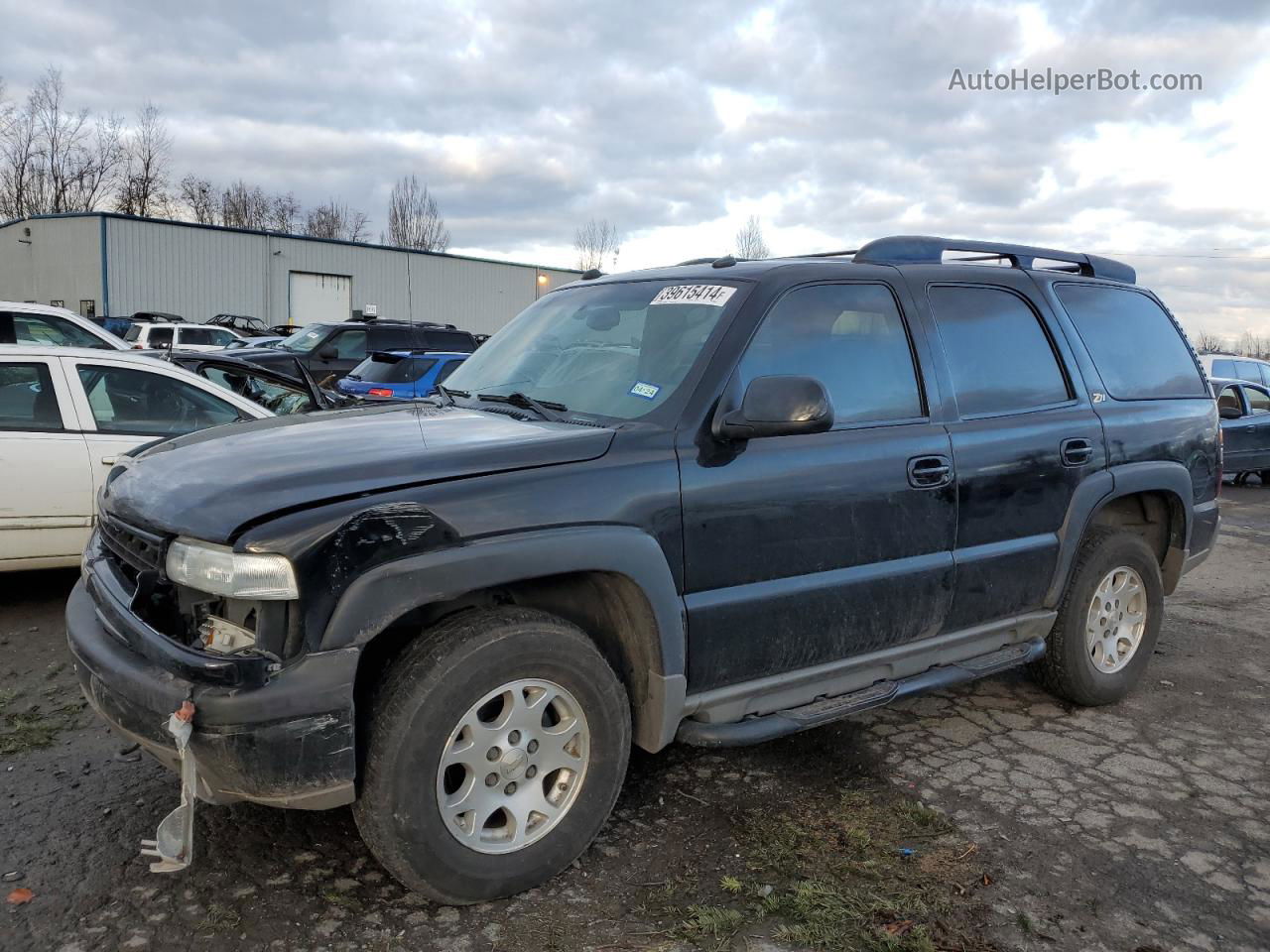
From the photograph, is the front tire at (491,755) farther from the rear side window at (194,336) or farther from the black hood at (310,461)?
the rear side window at (194,336)

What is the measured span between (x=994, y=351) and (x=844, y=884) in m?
2.24

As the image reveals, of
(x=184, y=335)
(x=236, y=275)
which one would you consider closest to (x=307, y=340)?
(x=184, y=335)

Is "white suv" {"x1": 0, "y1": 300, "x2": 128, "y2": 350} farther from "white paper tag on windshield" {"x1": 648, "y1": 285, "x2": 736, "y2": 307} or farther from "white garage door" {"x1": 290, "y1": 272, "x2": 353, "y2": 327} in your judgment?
"white garage door" {"x1": 290, "y1": 272, "x2": 353, "y2": 327}

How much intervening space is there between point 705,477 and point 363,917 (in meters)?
1.60

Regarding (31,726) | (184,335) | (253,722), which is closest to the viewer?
(253,722)

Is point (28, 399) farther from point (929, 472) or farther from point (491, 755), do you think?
point (929, 472)

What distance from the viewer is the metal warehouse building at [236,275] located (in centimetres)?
3291

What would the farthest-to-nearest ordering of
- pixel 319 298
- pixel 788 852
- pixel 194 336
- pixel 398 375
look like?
pixel 319 298
pixel 194 336
pixel 398 375
pixel 788 852

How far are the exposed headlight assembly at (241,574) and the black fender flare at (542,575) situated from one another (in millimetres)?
151

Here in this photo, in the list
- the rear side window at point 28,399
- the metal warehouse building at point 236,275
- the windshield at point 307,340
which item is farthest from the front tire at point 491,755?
the metal warehouse building at point 236,275

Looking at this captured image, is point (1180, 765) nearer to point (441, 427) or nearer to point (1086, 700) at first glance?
point (1086, 700)

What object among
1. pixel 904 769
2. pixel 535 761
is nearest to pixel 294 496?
pixel 535 761

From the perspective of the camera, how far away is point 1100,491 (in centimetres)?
416

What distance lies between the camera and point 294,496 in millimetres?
2475
